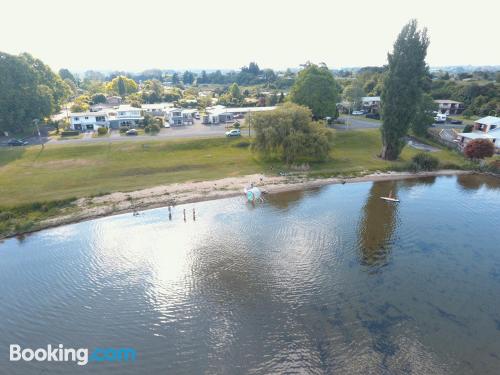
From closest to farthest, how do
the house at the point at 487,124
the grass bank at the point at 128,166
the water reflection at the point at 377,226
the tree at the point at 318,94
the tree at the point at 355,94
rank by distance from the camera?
the water reflection at the point at 377,226 → the grass bank at the point at 128,166 → the house at the point at 487,124 → the tree at the point at 318,94 → the tree at the point at 355,94

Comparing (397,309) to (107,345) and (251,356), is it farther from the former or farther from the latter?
(107,345)

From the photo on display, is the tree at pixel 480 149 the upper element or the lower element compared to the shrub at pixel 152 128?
lower

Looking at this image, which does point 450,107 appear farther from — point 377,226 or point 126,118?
point 126,118

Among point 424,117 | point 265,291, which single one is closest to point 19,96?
point 265,291

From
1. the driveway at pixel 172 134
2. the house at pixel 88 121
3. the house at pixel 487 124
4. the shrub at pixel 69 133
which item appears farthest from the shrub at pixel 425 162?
the shrub at pixel 69 133

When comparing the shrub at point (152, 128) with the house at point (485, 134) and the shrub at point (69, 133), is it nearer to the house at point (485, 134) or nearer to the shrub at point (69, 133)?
the shrub at point (69, 133)

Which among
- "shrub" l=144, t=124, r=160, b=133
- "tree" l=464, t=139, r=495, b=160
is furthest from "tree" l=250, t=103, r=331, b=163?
"shrub" l=144, t=124, r=160, b=133
